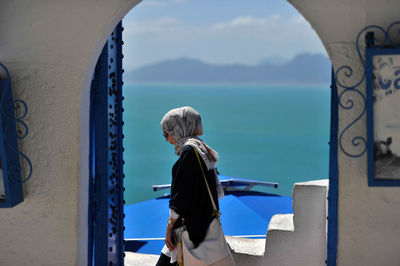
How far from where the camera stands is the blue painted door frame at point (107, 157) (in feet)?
14.9

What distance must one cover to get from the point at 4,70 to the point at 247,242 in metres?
3.15

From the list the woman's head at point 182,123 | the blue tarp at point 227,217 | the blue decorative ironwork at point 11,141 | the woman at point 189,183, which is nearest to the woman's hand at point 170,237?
the woman at point 189,183

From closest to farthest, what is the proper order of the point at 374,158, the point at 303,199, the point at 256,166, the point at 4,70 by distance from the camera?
1. the point at 374,158
2. the point at 4,70
3. the point at 303,199
4. the point at 256,166

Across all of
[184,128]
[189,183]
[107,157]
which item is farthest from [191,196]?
[107,157]

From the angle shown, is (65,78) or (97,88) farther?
(97,88)

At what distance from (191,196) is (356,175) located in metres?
1.00

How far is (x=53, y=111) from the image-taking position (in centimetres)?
362

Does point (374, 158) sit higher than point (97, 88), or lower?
lower

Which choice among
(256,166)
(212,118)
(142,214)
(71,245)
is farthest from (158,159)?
(71,245)

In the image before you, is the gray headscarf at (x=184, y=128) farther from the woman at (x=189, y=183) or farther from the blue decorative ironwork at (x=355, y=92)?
the blue decorative ironwork at (x=355, y=92)

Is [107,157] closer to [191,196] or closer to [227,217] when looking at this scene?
[191,196]

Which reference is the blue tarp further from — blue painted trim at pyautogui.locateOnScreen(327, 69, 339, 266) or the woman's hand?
blue painted trim at pyautogui.locateOnScreen(327, 69, 339, 266)

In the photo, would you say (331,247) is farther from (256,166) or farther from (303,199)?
(256,166)

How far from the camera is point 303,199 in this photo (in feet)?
17.1
